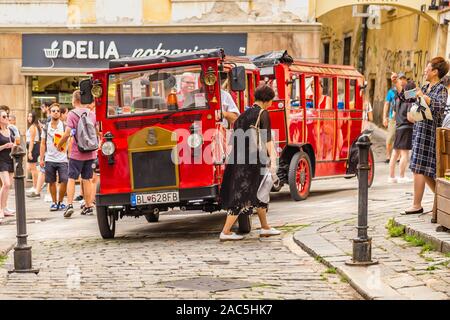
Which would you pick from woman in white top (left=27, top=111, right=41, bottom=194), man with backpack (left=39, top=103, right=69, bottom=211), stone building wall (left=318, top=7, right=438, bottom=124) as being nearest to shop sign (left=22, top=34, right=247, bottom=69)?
stone building wall (left=318, top=7, right=438, bottom=124)

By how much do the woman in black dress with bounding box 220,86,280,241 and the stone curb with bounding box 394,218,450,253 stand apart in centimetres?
157

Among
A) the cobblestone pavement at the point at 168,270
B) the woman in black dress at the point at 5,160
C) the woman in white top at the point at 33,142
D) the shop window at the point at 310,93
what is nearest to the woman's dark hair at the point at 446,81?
the cobblestone pavement at the point at 168,270

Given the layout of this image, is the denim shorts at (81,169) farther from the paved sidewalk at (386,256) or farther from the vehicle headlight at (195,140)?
the paved sidewalk at (386,256)

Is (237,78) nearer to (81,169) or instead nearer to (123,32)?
(81,169)

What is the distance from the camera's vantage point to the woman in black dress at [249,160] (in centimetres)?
1129

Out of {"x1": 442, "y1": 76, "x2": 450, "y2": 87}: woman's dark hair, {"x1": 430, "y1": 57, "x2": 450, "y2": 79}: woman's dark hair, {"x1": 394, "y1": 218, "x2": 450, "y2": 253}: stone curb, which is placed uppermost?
{"x1": 430, "y1": 57, "x2": 450, "y2": 79}: woman's dark hair

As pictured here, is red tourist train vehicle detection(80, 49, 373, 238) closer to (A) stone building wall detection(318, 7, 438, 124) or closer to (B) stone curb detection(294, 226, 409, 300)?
(B) stone curb detection(294, 226, 409, 300)

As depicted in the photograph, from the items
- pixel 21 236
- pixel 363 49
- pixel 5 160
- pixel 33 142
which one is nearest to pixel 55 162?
pixel 5 160

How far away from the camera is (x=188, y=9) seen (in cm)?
2561

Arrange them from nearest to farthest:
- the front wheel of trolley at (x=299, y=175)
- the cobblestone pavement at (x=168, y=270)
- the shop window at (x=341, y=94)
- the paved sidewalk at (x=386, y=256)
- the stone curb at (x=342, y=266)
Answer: the stone curb at (x=342, y=266), the paved sidewalk at (x=386, y=256), the cobblestone pavement at (x=168, y=270), the front wheel of trolley at (x=299, y=175), the shop window at (x=341, y=94)

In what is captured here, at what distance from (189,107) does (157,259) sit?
261 centimetres

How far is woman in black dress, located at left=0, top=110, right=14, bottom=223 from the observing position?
1502cm

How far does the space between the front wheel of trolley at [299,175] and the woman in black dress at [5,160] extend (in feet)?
13.8

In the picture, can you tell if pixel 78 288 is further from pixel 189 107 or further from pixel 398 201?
pixel 398 201
